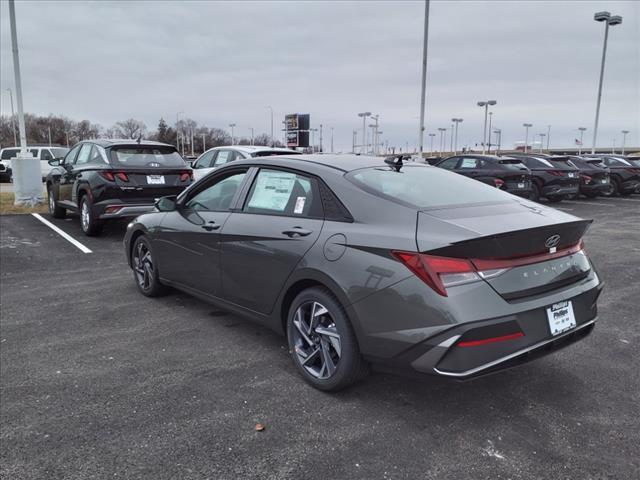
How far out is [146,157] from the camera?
352 inches

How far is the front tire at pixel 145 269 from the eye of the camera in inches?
210

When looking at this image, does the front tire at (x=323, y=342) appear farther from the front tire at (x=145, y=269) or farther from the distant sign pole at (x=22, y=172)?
the distant sign pole at (x=22, y=172)

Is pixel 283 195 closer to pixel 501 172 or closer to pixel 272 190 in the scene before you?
pixel 272 190

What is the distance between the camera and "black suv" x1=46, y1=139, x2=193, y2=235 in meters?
8.55

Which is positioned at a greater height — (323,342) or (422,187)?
(422,187)

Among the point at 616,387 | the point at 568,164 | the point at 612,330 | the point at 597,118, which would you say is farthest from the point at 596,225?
the point at 597,118

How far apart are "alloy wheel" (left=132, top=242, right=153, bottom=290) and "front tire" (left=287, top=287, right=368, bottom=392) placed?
8.05ft

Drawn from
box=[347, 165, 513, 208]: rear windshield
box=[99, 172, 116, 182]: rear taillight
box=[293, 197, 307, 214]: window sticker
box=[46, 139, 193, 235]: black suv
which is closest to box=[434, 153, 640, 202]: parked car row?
box=[46, 139, 193, 235]: black suv

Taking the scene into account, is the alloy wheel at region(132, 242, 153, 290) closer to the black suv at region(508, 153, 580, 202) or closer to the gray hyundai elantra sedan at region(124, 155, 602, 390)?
the gray hyundai elantra sedan at region(124, 155, 602, 390)

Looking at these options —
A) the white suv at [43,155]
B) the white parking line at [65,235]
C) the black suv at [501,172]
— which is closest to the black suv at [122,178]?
the white parking line at [65,235]

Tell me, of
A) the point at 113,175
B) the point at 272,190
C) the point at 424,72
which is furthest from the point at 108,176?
the point at 424,72

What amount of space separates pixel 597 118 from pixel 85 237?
115 feet

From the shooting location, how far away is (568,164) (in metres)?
17.1

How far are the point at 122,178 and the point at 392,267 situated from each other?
693 cm
